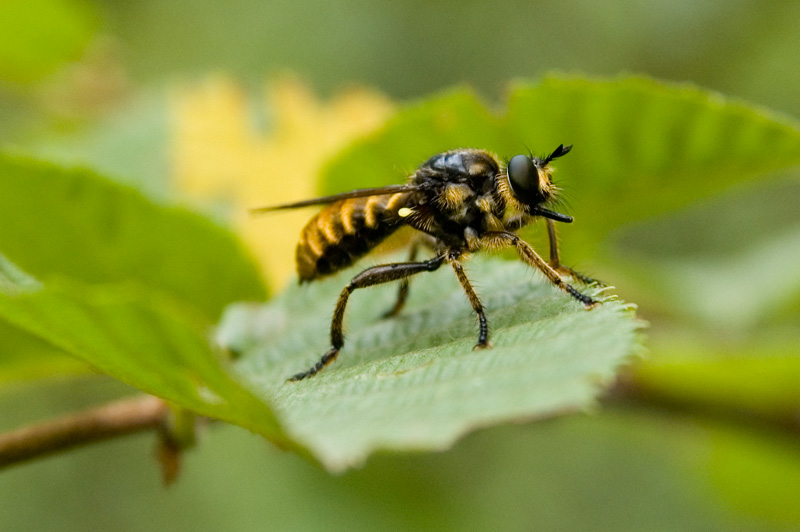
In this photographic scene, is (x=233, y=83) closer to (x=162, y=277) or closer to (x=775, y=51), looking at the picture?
(x=162, y=277)

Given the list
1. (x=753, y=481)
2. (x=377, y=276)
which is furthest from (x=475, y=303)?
(x=753, y=481)

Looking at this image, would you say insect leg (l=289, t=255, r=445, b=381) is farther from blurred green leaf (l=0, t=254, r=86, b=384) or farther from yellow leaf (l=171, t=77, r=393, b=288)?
yellow leaf (l=171, t=77, r=393, b=288)

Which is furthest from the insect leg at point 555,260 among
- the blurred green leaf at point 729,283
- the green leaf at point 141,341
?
the green leaf at point 141,341

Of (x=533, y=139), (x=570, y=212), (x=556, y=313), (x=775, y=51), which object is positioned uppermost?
(x=775, y=51)

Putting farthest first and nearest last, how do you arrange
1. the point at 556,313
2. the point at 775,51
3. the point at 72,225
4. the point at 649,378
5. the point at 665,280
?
the point at 775,51, the point at 665,280, the point at 649,378, the point at 72,225, the point at 556,313

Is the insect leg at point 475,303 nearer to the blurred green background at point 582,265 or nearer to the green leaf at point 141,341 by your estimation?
the green leaf at point 141,341

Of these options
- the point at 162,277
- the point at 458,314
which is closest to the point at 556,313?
the point at 458,314
